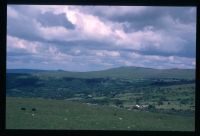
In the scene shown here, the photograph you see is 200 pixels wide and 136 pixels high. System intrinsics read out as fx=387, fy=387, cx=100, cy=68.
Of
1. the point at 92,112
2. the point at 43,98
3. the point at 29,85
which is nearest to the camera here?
the point at 92,112
